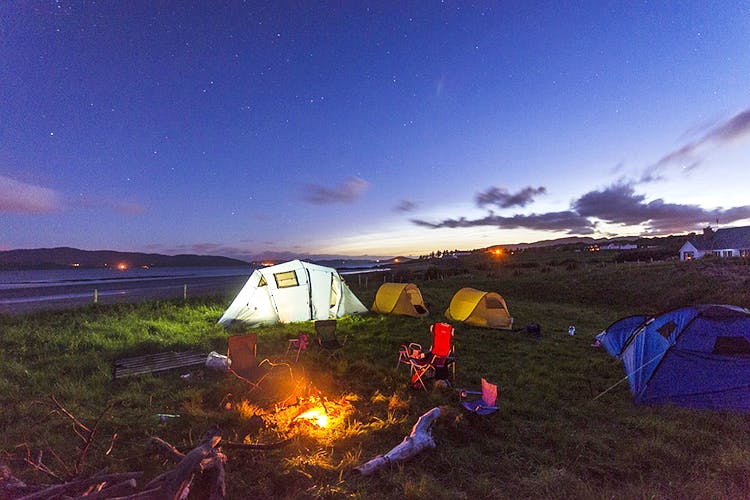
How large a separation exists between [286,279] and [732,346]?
40.0 feet

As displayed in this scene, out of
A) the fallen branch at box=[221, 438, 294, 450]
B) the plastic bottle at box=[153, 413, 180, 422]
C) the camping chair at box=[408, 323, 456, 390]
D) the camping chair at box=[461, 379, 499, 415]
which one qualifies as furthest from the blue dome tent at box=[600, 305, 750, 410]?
the plastic bottle at box=[153, 413, 180, 422]

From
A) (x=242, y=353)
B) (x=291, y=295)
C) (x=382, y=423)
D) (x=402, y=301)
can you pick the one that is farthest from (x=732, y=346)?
(x=291, y=295)

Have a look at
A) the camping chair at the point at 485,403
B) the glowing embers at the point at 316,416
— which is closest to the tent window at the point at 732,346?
the camping chair at the point at 485,403

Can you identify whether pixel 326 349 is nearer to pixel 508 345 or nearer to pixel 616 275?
pixel 508 345

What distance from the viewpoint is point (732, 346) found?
19.5 feet

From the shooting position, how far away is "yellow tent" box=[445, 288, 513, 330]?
12.5 metres

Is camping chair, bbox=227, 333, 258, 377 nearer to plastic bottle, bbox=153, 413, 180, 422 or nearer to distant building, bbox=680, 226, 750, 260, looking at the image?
plastic bottle, bbox=153, 413, 180, 422

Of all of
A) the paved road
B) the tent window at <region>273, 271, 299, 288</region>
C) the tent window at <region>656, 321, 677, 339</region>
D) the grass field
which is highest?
the tent window at <region>273, 271, 299, 288</region>

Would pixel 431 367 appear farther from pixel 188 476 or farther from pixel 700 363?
pixel 188 476

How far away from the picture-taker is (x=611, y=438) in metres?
4.86

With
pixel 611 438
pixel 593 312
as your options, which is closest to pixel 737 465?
pixel 611 438

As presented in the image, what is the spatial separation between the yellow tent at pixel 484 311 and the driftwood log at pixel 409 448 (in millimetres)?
8212

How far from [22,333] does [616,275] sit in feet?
99.5

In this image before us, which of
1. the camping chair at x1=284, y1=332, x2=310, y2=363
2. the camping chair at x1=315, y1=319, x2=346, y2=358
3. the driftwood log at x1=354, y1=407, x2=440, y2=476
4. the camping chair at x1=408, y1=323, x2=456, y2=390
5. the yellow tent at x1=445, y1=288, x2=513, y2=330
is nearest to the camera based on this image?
the driftwood log at x1=354, y1=407, x2=440, y2=476
